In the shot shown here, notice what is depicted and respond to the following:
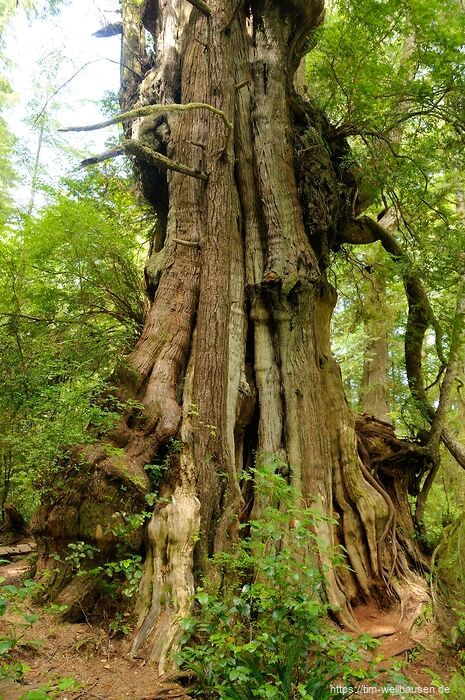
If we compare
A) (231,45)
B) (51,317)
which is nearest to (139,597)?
(51,317)

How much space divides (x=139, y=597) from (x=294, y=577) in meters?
1.26

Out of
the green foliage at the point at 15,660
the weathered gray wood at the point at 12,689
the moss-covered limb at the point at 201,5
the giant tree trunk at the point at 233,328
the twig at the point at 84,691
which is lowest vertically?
the twig at the point at 84,691

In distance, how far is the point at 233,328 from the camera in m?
4.91

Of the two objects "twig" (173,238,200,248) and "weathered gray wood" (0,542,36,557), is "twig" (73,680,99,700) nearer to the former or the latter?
"weathered gray wood" (0,542,36,557)

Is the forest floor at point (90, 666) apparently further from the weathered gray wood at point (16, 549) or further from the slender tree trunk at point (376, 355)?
the slender tree trunk at point (376, 355)

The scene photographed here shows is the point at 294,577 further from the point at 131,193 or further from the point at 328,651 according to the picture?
the point at 131,193

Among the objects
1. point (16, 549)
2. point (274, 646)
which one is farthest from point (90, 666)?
point (16, 549)

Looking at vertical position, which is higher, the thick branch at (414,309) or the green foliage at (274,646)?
the thick branch at (414,309)

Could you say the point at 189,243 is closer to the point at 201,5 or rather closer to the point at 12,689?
the point at 201,5

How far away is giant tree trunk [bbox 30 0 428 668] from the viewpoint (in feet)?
11.4

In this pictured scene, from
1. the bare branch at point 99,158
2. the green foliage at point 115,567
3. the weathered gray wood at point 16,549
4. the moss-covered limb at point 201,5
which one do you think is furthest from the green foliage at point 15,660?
the moss-covered limb at point 201,5

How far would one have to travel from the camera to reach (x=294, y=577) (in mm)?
2588

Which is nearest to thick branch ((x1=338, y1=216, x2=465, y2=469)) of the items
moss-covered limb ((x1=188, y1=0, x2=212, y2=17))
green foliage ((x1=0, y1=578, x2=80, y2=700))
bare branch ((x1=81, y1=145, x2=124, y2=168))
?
moss-covered limb ((x1=188, y1=0, x2=212, y2=17))

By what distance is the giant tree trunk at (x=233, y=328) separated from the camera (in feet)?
11.4
